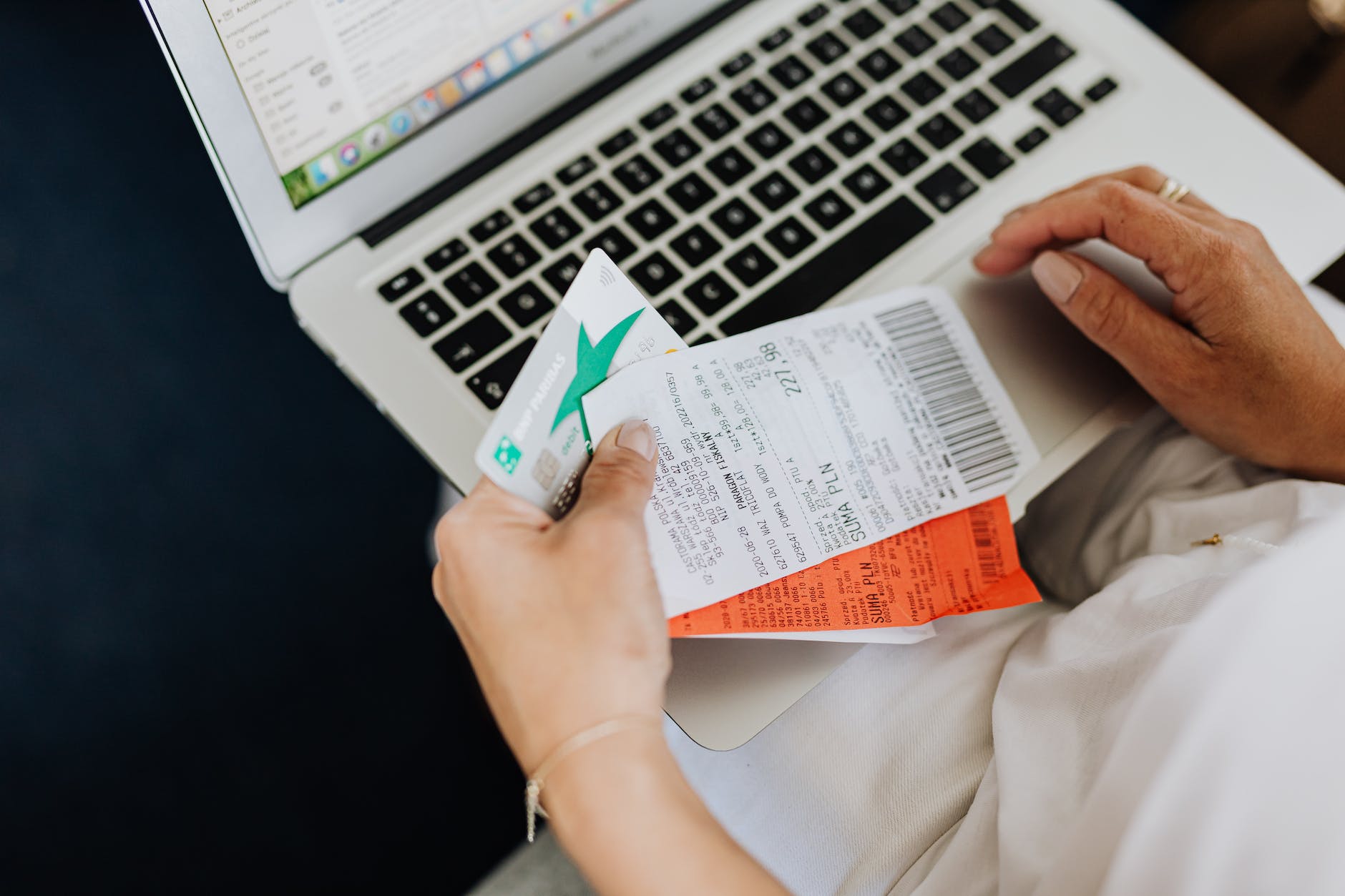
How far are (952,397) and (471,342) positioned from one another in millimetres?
279

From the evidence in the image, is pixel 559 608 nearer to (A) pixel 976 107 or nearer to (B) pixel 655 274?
(B) pixel 655 274

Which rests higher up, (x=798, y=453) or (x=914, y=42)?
(x=914, y=42)

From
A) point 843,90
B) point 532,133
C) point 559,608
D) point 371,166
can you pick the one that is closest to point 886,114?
point 843,90

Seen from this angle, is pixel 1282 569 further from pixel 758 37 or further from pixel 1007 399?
pixel 758 37

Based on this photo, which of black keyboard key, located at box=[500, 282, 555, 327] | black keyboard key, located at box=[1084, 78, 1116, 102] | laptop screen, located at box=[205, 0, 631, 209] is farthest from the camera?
black keyboard key, located at box=[1084, 78, 1116, 102]

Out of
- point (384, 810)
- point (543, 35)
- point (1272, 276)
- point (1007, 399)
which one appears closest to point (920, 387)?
point (1007, 399)

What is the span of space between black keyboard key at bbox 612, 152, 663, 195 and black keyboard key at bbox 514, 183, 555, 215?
1.7 inches

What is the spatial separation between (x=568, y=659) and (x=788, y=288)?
0.31 meters

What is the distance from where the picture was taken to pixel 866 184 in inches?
25.4

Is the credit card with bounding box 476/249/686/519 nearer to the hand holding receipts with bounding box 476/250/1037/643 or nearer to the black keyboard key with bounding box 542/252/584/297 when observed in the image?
the hand holding receipts with bounding box 476/250/1037/643

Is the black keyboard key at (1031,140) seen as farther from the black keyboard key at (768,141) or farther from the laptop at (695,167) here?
the black keyboard key at (768,141)

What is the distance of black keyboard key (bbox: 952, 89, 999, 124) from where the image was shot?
2.20 feet

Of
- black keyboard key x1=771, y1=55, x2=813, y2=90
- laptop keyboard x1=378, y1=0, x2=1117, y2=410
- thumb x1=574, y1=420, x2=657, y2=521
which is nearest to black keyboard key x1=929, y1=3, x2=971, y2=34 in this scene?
laptop keyboard x1=378, y1=0, x2=1117, y2=410

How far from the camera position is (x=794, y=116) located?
2.17 ft
